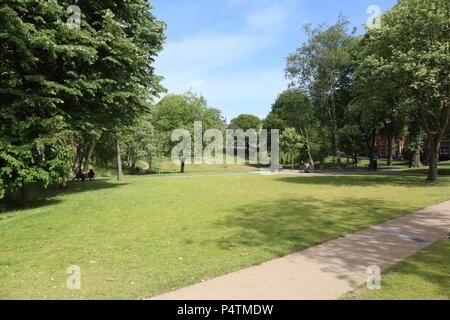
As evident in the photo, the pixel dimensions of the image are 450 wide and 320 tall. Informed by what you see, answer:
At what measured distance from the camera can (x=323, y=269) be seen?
5.62 m

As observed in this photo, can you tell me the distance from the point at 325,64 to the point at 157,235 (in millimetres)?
34771

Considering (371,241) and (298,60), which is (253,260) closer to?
(371,241)

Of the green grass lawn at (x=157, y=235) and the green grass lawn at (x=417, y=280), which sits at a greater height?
the green grass lawn at (x=417, y=280)

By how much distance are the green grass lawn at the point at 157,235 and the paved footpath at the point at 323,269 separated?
395 millimetres

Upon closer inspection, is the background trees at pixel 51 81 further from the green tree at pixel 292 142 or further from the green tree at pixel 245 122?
the green tree at pixel 245 122

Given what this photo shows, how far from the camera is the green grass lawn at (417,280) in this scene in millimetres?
4480

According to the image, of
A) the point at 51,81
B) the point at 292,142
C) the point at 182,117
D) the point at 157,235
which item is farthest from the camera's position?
the point at 292,142

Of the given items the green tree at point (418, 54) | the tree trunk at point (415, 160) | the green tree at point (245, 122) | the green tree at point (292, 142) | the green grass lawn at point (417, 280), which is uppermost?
the green tree at point (245, 122)
